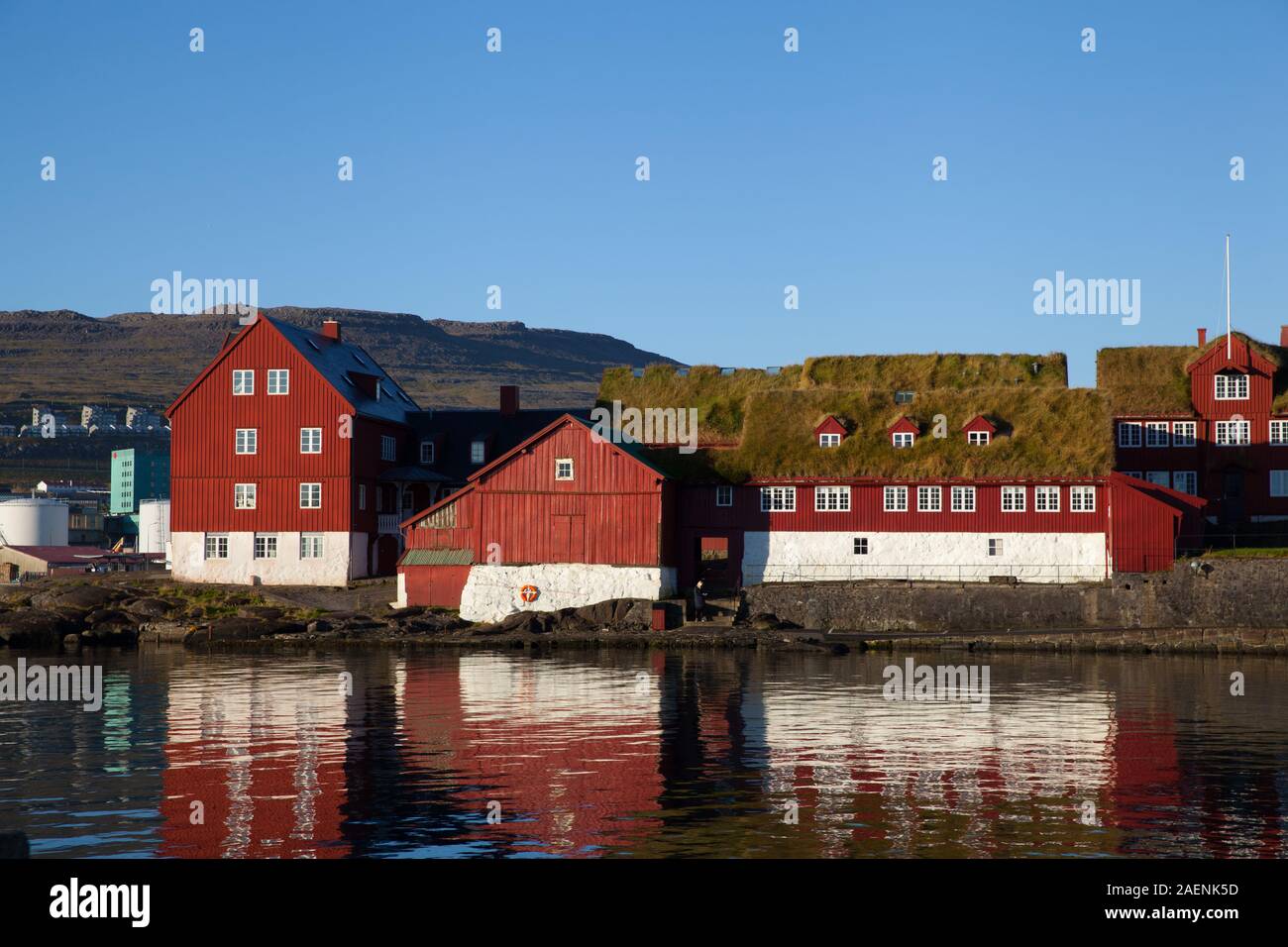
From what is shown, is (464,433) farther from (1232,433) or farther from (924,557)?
(1232,433)

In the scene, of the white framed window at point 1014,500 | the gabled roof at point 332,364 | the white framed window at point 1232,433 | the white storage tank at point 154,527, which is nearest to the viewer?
the white framed window at point 1014,500

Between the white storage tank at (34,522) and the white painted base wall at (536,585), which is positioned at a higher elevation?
the white storage tank at (34,522)

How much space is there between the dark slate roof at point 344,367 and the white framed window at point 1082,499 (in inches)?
1326

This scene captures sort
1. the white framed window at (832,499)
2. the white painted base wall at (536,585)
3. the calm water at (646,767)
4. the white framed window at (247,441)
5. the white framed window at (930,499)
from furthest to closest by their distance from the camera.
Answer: the white framed window at (247,441) < the white framed window at (832,499) < the white painted base wall at (536,585) < the white framed window at (930,499) < the calm water at (646,767)

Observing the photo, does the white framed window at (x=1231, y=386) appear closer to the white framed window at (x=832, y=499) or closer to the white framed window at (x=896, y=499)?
the white framed window at (x=896, y=499)

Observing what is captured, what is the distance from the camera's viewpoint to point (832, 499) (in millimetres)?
65062

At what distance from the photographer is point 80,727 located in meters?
36.2

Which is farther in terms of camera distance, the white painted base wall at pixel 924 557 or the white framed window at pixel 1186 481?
the white framed window at pixel 1186 481

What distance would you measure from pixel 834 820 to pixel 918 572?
133ft

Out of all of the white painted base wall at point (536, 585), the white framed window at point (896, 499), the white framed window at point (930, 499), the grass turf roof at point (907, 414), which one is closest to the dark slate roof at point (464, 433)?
the grass turf roof at point (907, 414)

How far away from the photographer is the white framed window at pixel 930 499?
210ft

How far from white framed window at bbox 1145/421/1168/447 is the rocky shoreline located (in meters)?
19.4
